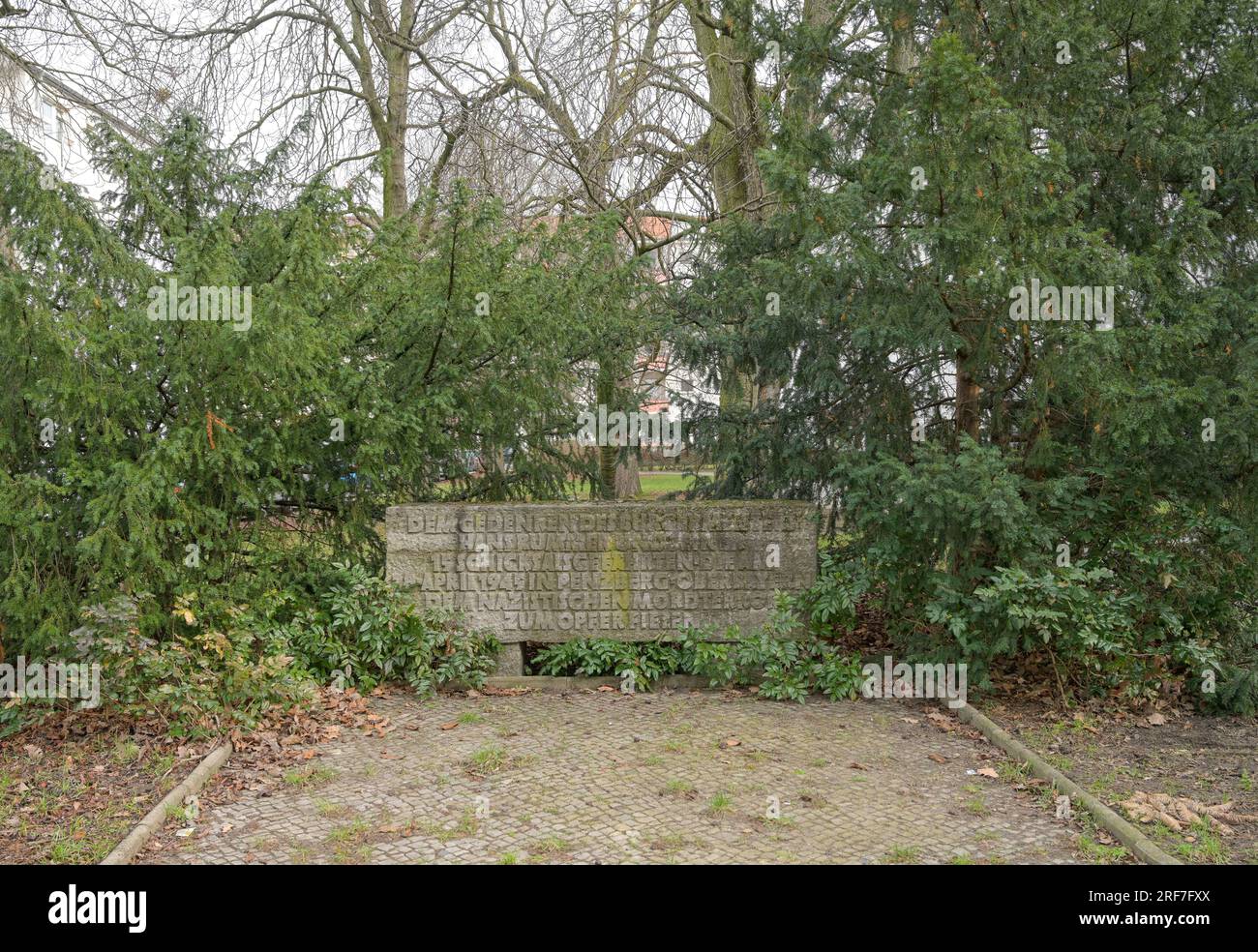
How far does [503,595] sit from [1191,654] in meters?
4.87

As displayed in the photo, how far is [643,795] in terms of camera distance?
5.30 metres

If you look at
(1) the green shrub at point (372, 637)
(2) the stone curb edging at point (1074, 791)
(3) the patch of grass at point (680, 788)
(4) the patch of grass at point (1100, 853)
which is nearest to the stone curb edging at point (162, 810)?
(1) the green shrub at point (372, 637)

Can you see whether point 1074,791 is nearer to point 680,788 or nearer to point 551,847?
point 680,788

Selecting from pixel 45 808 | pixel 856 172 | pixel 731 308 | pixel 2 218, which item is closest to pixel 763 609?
pixel 731 308

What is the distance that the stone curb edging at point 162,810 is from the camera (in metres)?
4.49

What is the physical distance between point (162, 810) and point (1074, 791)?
4670mm

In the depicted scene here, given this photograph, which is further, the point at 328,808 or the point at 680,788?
the point at 680,788

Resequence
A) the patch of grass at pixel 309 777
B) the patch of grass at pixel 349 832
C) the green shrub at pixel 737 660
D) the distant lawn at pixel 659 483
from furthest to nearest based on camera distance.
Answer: the distant lawn at pixel 659 483 < the green shrub at pixel 737 660 < the patch of grass at pixel 309 777 < the patch of grass at pixel 349 832

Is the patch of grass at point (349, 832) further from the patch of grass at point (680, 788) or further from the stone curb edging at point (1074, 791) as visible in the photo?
the stone curb edging at point (1074, 791)

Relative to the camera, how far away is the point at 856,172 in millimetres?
7852

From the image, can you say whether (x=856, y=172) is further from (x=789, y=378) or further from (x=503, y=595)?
(x=503, y=595)

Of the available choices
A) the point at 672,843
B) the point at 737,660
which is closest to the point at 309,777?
the point at 672,843

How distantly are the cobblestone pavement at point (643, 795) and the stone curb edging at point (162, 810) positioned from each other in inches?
6.1

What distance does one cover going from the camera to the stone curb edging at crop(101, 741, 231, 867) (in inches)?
177
